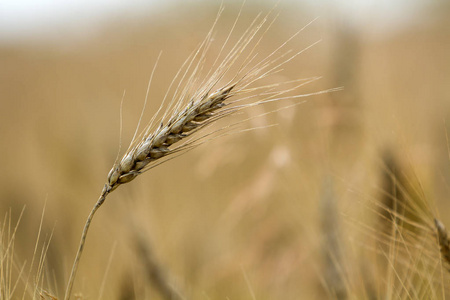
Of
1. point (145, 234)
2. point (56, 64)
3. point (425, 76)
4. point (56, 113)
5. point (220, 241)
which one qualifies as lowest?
point (425, 76)

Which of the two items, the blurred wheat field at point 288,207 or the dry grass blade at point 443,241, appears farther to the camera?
the blurred wheat field at point 288,207

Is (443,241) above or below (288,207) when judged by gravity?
above

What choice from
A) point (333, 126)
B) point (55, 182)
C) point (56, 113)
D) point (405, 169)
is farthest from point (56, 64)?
point (405, 169)

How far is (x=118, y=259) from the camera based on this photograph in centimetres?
306

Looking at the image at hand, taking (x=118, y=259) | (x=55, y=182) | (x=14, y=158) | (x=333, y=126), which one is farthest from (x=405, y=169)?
(x=14, y=158)

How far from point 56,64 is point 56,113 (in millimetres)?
A: 3259

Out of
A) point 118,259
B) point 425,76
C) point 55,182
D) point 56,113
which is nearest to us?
point 118,259

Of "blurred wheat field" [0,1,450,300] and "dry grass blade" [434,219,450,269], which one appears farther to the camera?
"blurred wheat field" [0,1,450,300]

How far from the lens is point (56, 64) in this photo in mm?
9445

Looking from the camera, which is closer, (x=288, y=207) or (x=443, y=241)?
(x=443, y=241)

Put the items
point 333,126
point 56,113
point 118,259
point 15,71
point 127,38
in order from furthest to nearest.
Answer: point 127,38 < point 15,71 < point 56,113 < point 118,259 < point 333,126

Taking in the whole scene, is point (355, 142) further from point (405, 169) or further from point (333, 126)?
point (405, 169)

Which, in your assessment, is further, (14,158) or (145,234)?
(14,158)

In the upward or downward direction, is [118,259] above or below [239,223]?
above
